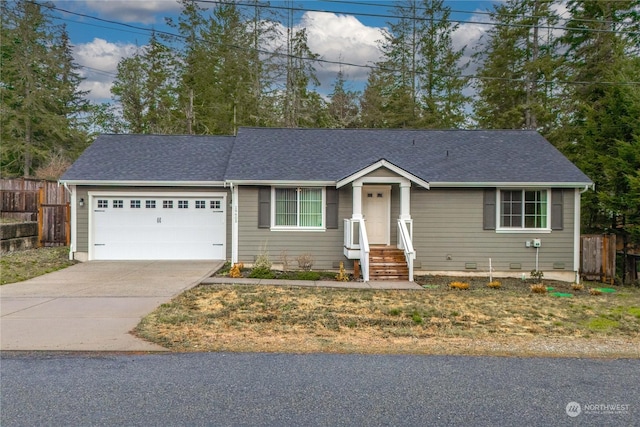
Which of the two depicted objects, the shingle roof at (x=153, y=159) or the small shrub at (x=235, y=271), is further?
the shingle roof at (x=153, y=159)

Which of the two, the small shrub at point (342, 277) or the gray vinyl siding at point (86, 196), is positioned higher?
the gray vinyl siding at point (86, 196)

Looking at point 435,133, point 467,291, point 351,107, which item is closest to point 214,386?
point 467,291

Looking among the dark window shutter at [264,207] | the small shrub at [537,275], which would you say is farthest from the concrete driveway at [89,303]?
the small shrub at [537,275]

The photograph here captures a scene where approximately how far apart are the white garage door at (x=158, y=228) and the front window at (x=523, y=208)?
8.41 metres

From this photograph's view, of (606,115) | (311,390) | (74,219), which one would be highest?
(606,115)

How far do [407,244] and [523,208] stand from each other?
12.7 ft

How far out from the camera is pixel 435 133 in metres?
16.0

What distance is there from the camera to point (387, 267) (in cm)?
A: 1165

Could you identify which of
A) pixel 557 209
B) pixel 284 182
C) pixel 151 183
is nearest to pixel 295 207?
pixel 284 182

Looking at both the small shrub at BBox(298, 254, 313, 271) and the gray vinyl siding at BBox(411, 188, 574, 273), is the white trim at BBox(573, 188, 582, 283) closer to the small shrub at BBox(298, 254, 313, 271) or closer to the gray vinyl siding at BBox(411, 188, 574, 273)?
the gray vinyl siding at BBox(411, 188, 574, 273)

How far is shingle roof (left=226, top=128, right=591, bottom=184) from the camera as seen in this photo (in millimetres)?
12727

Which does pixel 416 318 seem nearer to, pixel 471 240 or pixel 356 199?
pixel 356 199

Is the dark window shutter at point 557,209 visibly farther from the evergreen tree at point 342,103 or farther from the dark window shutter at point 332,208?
the evergreen tree at point 342,103

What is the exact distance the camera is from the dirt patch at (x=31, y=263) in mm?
10438
